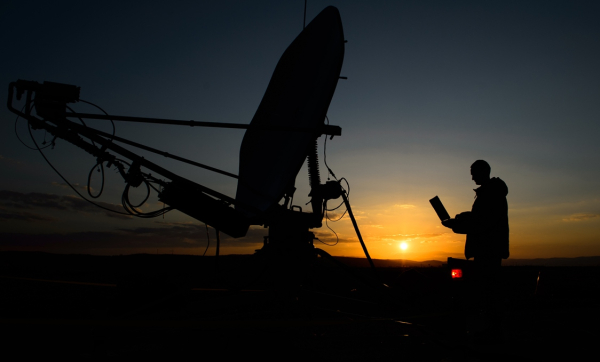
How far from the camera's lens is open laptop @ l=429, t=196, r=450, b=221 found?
532 centimetres

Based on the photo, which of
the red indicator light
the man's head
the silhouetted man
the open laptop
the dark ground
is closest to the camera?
the dark ground

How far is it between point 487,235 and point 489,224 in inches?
5.8

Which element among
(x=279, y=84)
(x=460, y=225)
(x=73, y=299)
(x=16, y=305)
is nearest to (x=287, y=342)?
(x=460, y=225)

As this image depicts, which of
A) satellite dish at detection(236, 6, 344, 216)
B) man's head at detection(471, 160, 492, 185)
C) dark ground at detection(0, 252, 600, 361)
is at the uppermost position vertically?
satellite dish at detection(236, 6, 344, 216)

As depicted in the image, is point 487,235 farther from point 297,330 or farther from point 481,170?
point 297,330

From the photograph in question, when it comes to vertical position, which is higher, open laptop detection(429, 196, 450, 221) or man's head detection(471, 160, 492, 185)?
man's head detection(471, 160, 492, 185)

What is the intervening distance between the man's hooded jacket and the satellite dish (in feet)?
7.78

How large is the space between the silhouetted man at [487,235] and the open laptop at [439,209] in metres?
0.30

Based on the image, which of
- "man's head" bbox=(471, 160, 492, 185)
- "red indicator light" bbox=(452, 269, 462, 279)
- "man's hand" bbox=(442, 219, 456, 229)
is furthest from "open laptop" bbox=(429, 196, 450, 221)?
"red indicator light" bbox=(452, 269, 462, 279)

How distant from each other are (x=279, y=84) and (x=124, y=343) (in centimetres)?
513

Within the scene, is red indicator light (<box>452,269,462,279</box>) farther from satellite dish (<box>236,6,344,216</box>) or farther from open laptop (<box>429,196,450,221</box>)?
satellite dish (<box>236,6,344,216</box>)

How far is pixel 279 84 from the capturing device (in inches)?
288

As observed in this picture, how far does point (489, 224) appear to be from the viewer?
479cm

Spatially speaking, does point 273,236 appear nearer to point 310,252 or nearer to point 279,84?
point 310,252
